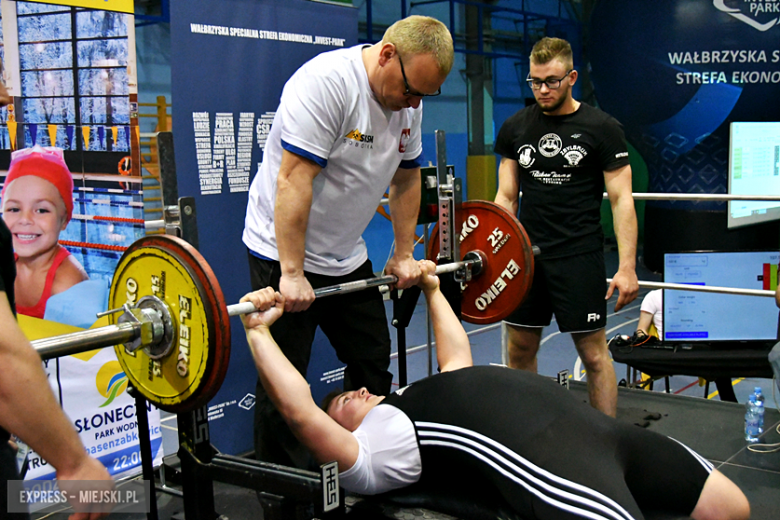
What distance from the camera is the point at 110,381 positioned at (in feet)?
9.48

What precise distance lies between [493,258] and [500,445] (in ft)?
3.86

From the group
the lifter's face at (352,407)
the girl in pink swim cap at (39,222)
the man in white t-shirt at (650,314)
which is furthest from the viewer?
the man in white t-shirt at (650,314)

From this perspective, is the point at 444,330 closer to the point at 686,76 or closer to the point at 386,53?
the point at 386,53

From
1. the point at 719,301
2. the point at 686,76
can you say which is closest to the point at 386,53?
the point at 719,301

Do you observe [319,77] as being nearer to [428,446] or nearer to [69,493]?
[428,446]

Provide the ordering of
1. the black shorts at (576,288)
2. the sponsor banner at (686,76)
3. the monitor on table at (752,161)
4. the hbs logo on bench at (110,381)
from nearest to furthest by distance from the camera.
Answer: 1. the hbs logo on bench at (110,381)
2. the black shorts at (576,288)
3. the sponsor banner at (686,76)
4. the monitor on table at (752,161)

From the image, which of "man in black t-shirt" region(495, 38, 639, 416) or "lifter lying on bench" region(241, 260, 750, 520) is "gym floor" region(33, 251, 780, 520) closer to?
"lifter lying on bench" region(241, 260, 750, 520)

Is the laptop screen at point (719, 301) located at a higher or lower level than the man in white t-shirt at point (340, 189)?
lower

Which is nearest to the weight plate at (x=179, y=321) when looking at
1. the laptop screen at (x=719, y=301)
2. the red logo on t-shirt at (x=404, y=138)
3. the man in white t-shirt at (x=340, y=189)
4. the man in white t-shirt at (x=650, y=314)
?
the man in white t-shirt at (x=340, y=189)

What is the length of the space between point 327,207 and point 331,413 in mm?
620

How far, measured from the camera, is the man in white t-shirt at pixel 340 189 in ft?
6.68

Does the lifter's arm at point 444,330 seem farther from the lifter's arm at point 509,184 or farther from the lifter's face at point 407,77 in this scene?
the lifter's arm at point 509,184

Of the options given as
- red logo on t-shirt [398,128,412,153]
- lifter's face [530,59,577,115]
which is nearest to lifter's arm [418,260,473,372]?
red logo on t-shirt [398,128,412,153]

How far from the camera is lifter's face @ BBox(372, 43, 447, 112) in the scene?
204 cm
